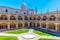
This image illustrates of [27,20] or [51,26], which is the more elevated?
[27,20]

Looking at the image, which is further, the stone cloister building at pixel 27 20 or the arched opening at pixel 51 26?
the arched opening at pixel 51 26

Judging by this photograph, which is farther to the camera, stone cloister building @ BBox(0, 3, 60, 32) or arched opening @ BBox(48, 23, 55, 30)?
arched opening @ BBox(48, 23, 55, 30)

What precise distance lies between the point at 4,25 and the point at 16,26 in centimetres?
650

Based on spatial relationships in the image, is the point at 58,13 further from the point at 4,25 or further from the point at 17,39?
the point at 4,25

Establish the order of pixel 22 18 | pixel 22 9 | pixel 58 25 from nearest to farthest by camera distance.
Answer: pixel 58 25, pixel 22 18, pixel 22 9

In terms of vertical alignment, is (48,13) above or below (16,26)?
above

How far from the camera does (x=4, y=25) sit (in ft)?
133

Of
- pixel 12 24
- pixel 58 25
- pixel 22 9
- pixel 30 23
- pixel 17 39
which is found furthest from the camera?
pixel 22 9

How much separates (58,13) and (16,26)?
21523mm

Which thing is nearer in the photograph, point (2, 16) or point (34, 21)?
point (2, 16)

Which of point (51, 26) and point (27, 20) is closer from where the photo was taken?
point (51, 26)

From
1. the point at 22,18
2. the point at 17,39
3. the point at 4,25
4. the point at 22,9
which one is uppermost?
the point at 22,9

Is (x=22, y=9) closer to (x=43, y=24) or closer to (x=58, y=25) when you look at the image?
(x=43, y=24)

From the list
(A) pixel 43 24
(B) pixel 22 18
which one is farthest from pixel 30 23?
(A) pixel 43 24
